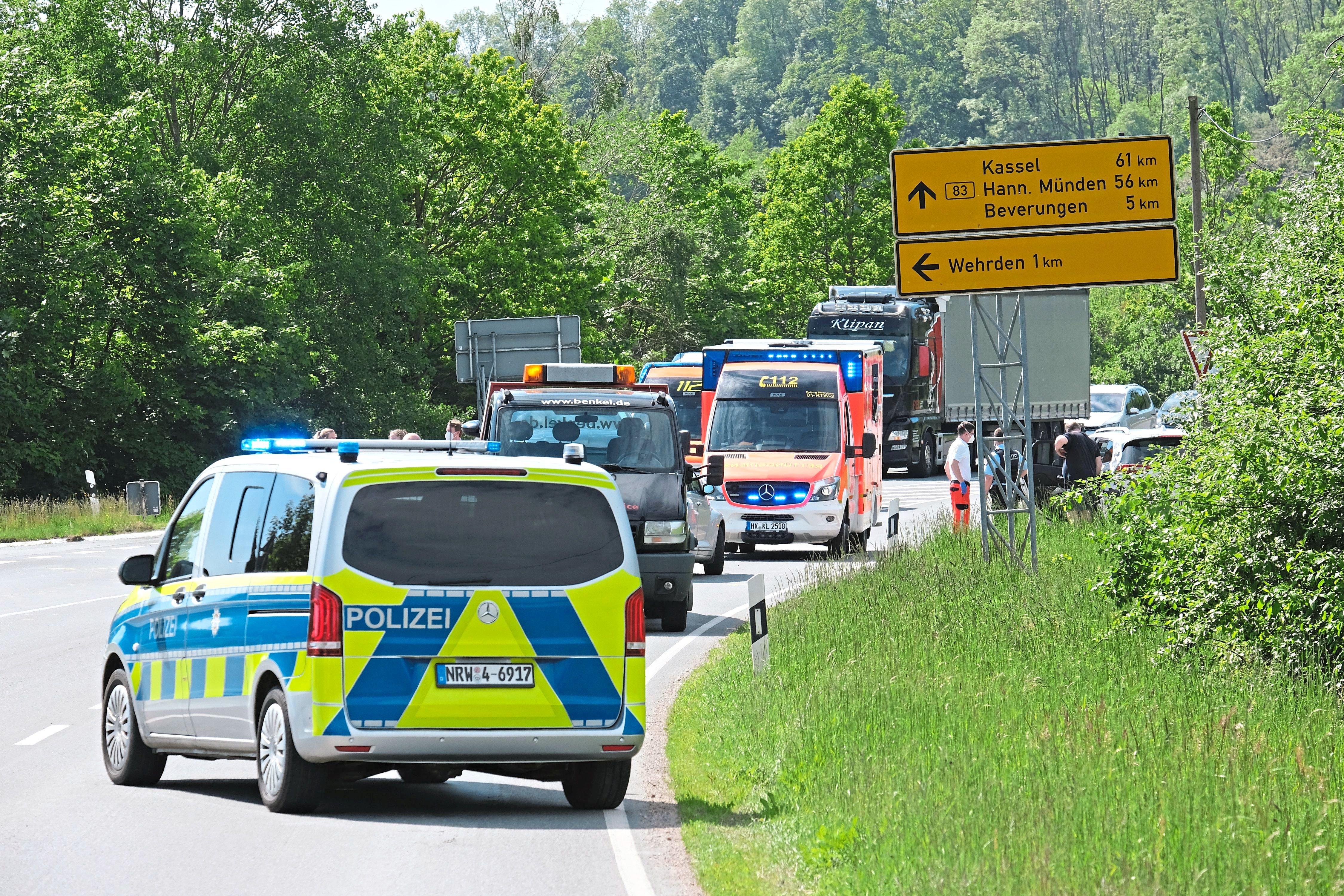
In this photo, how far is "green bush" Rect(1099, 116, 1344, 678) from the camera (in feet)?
39.5

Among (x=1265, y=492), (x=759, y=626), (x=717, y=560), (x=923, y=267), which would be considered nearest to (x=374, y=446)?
(x=759, y=626)

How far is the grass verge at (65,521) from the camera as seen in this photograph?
124 ft

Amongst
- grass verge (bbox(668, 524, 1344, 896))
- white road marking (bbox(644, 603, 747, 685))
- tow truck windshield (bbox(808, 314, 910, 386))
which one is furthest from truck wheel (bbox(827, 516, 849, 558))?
tow truck windshield (bbox(808, 314, 910, 386))

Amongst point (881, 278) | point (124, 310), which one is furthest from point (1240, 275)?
point (881, 278)

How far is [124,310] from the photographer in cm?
4672

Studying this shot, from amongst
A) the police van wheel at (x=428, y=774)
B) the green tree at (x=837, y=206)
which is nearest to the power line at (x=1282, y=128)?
the police van wheel at (x=428, y=774)

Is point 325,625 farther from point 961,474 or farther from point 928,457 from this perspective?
point 928,457

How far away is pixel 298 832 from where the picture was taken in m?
8.96

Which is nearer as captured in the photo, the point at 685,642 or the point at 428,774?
the point at 428,774

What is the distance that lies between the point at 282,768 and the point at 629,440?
9999 millimetres

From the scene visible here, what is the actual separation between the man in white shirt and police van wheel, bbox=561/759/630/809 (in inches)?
668

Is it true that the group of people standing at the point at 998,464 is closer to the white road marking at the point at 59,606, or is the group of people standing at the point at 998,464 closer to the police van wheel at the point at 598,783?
the white road marking at the point at 59,606

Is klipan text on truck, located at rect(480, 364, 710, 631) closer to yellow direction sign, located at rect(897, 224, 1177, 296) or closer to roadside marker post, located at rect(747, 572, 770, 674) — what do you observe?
yellow direction sign, located at rect(897, 224, 1177, 296)

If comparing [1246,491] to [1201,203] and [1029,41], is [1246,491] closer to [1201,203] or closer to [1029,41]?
[1201,203]
